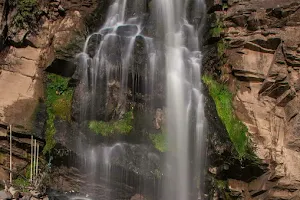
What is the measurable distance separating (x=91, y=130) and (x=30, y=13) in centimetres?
466

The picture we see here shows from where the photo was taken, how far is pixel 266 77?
11.1 meters

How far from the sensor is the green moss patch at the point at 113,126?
10.5 metres

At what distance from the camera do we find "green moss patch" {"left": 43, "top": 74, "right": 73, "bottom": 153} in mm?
10711

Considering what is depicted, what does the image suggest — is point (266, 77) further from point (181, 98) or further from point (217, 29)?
point (181, 98)

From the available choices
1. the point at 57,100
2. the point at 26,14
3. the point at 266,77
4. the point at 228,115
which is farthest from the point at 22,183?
the point at 266,77

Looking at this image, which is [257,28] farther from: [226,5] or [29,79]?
[29,79]

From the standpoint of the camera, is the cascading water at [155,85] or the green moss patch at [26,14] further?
the green moss patch at [26,14]

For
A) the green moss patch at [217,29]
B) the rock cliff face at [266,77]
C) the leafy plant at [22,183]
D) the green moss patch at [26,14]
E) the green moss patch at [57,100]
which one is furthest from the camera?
the green moss patch at [217,29]

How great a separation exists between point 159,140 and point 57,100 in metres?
3.35

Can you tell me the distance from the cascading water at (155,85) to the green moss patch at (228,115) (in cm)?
42

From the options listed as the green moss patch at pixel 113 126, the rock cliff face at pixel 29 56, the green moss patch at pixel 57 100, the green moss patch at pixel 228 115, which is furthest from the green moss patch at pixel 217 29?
the green moss patch at pixel 57 100

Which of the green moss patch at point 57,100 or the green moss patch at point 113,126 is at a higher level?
the green moss patch at point 57,100

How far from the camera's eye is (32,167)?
399 inches

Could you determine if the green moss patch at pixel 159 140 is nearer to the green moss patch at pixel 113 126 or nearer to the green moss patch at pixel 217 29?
the green moss patch at pixel 113 126
